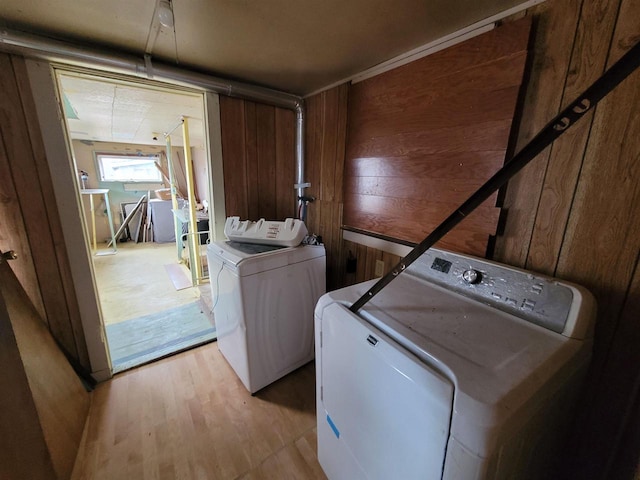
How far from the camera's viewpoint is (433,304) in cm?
92

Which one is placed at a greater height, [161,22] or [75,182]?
[161,22]

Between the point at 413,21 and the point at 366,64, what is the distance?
0.44 meters

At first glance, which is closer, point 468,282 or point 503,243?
point 468,282

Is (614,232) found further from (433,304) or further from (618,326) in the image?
(433,304)

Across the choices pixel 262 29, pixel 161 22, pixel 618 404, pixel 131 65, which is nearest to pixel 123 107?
pixel 131 65

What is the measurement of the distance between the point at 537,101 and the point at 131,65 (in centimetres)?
198

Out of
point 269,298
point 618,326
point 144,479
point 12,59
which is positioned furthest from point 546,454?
point 12,59

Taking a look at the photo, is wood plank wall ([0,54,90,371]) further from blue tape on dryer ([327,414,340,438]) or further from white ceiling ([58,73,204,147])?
blue tape on dryer ([327,414,340,438])

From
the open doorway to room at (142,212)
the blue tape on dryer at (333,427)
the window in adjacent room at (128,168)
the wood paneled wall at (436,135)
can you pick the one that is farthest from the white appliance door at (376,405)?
the window in adjacent room at (128,168)

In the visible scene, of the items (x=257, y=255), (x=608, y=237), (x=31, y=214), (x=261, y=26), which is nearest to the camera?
(x=608, y=237)

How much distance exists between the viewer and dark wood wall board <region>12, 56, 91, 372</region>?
130cm

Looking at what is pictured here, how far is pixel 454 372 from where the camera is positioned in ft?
1.96

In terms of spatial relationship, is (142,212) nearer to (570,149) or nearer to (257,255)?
(257,255)

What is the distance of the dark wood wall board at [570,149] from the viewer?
84cm
